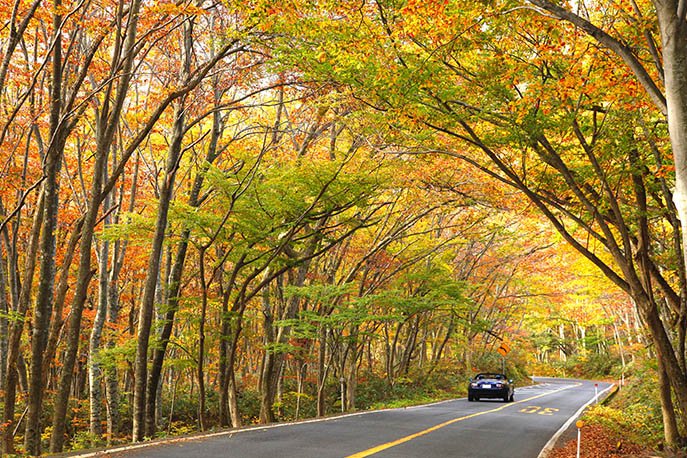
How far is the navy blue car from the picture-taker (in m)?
21.9

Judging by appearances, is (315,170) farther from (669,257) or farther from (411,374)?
(411,374)

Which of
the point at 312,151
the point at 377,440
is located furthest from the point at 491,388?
the point at 377,440

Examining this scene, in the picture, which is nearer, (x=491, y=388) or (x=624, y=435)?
(x=624, y=435)

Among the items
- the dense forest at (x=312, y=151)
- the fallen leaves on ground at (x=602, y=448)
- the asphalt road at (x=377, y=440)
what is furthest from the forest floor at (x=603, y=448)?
the dense forest at (x=312, y=151)

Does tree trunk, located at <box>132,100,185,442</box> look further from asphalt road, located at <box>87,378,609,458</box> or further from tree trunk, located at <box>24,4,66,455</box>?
asphalt road, located at <box>87,378,609,458</box>

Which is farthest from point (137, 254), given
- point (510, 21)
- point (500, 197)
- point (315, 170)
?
point (510, 21)

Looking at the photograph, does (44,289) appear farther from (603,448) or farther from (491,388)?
(491,388)

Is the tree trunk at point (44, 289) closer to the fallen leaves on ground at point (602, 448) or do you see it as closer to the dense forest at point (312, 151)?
the dense forest at point (312, 151)

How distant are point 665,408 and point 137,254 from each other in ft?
55.7

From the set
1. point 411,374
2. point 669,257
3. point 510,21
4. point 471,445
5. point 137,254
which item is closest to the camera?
point 510,21

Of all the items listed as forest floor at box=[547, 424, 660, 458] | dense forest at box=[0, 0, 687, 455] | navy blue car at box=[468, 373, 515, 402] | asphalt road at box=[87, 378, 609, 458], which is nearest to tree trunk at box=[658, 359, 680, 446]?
dense forest at box=[0, 0, 687, 455]

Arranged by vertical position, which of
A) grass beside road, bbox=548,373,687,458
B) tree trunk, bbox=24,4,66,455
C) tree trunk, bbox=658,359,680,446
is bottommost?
grass beside road, bbox=548,373,687,458

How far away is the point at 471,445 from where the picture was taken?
941cm

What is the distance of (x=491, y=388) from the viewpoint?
72.6 feet
